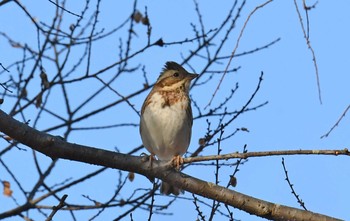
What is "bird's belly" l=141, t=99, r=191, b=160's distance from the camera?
7.05 meters

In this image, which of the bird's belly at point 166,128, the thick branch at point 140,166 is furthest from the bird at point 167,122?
the thick branch at point 140,166

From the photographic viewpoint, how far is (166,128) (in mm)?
7059

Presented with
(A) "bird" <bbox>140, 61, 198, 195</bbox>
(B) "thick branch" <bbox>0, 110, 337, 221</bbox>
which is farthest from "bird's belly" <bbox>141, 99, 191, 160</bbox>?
(B) "thick branch" <bbox>0, 110, 337, 221</bbox>

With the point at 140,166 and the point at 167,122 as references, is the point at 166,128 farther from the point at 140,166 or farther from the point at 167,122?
the point at 140,166

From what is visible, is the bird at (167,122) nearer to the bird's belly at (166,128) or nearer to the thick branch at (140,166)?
the bird's belly at (166,128)

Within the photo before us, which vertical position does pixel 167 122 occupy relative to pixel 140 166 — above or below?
above

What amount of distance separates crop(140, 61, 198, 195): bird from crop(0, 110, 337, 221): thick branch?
6.99 ft

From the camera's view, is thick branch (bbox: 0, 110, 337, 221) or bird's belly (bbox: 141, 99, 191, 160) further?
bird's belly (bbox: 141, 99, 191, 160)

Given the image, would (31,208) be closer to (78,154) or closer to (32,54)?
(32,54)

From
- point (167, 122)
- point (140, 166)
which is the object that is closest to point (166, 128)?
point (167, 122)

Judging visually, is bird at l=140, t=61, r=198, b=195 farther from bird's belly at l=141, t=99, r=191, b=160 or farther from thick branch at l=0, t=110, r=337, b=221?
thick branch at l=0, t=110, r=337, b=221

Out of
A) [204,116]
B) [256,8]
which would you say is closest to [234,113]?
[204,116]

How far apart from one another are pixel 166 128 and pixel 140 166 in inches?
90.5

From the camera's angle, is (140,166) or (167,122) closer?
(140,166)
